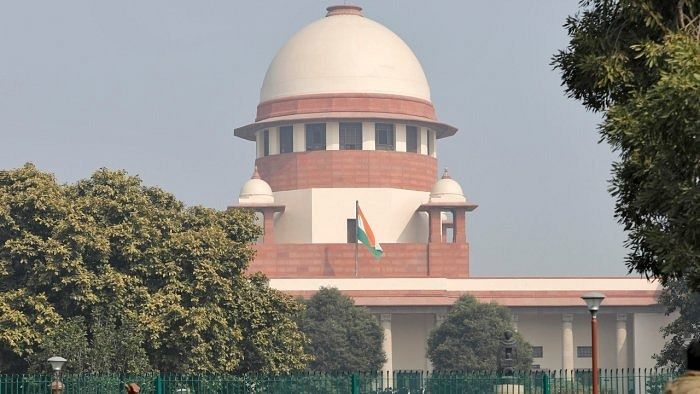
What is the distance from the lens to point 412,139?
338 feet

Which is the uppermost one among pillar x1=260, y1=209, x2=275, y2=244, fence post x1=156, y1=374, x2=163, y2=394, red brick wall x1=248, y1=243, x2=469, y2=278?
pillar x1=260, y1=209, x2=275, y2=244

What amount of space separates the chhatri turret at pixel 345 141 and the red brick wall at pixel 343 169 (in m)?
0.06

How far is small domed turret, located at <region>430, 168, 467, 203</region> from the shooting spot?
9838 cm

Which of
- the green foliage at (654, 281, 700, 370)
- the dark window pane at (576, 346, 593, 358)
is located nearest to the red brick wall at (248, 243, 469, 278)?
the dark window pane at (576, 346, 593, 358)

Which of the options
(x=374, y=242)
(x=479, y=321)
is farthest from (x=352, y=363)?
(x=374, y=242)

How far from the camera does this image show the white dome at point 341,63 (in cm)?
10119

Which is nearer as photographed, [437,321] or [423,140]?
[437,321]

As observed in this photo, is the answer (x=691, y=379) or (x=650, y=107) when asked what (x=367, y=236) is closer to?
(x=650, y=107)

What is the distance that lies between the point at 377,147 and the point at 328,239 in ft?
21.1

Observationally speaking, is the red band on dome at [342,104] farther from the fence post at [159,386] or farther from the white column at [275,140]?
the fence post at [159,386]

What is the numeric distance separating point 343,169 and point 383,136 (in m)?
3.39

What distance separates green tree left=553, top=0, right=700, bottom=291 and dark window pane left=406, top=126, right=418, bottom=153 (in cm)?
8112

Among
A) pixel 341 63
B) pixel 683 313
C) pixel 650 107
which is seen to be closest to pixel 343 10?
pixel 341 63

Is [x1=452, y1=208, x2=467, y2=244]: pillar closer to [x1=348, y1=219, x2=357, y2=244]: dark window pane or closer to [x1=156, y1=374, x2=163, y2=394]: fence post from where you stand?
[x1=348, y1=219, x2=357, y2=244]: dark window pane
